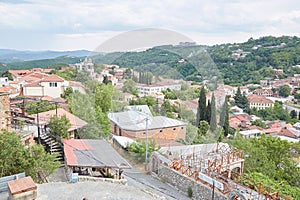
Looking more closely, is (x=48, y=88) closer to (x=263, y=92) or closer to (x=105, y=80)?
(x=105, y=80)

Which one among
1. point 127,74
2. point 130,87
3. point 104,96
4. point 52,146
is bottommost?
point 52,146

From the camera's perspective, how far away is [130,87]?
353 centimetres

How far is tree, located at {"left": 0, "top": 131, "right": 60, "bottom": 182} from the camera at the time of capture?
549cm

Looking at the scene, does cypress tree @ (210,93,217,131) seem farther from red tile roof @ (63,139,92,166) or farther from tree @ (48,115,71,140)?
tree @ (48,115,71,140)

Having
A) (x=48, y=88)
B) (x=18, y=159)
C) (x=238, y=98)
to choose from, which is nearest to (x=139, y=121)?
(x=18, y=159)

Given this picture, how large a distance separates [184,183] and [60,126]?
3771 millimetres

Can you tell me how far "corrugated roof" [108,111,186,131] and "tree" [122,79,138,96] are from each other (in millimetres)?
281

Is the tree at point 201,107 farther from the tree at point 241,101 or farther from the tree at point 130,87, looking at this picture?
the tree at point 241,101

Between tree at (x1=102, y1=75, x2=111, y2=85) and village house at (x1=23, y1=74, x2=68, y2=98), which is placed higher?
tree at (x1=102, y1=75, x2=111, y2=85)

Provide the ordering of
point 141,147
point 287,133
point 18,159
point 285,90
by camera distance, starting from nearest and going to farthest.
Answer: point 141,147
point 18,159
point 287,133
point 285,90

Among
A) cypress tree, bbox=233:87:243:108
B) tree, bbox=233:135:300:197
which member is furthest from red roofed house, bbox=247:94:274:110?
tree, bbox=233:135:300:197

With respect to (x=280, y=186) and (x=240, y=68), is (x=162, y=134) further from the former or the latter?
(x=240, y=68)

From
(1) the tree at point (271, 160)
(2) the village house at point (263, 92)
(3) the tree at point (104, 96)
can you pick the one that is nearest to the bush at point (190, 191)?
(1) the tree at point (271, 160)

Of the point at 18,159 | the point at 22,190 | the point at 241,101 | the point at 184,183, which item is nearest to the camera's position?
the point at 22,190
